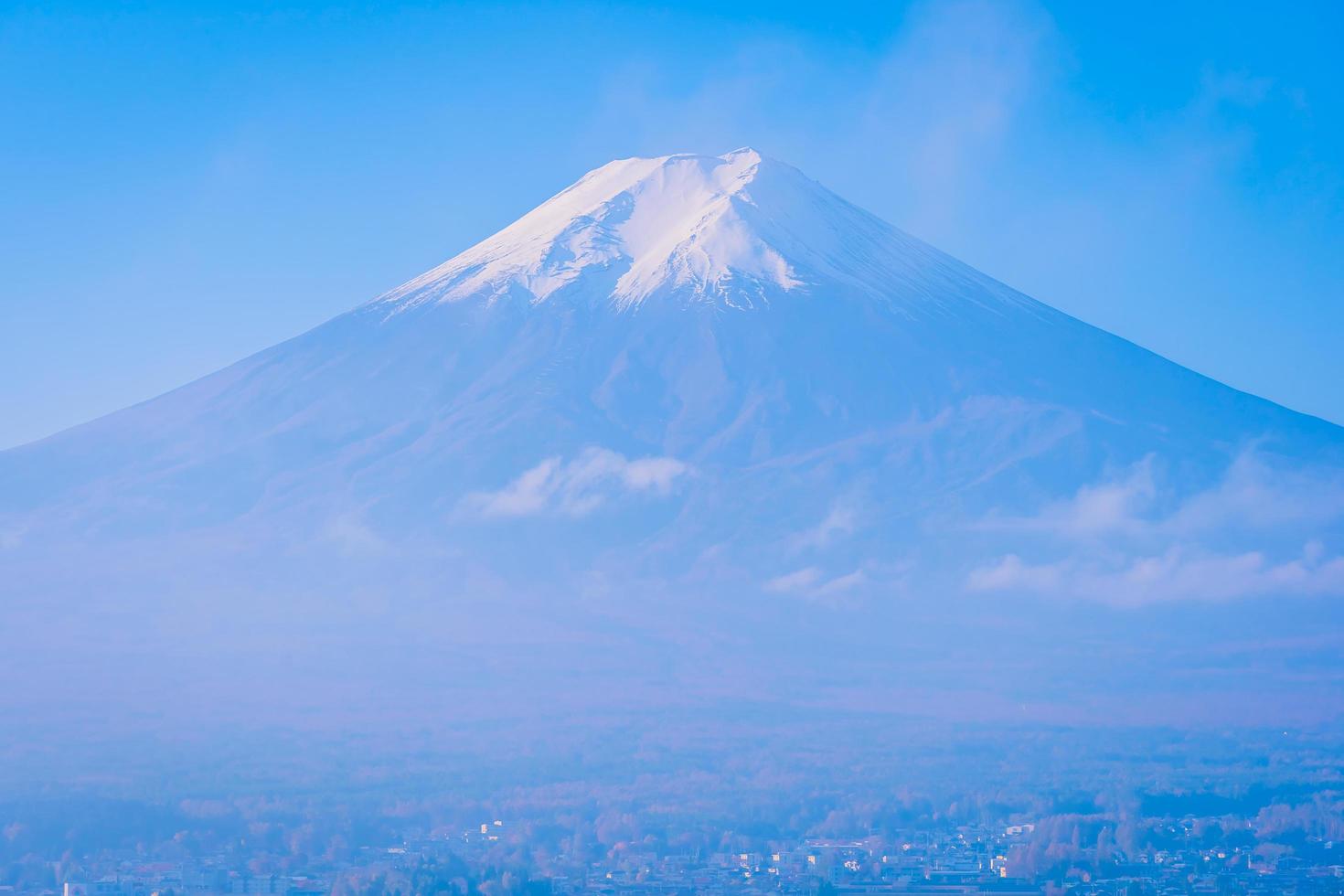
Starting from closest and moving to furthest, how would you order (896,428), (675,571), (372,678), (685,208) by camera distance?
(372,678), (675,571), (896,428), (685,208)

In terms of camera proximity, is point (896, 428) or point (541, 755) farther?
point (896, 428)

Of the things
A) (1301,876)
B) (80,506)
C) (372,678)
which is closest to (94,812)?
(372,678)

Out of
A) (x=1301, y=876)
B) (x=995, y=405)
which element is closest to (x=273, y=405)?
(x=995, y=405)

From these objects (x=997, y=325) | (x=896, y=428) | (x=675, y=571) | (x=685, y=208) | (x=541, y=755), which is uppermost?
(x=685, y=208)

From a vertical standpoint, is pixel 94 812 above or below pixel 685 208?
below

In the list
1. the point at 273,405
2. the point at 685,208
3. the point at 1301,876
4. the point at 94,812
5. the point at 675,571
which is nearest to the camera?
the point at 1301,876

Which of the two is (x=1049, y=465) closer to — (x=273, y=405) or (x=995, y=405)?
(x=995, y=405)

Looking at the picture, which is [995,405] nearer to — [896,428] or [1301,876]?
[896,428]
